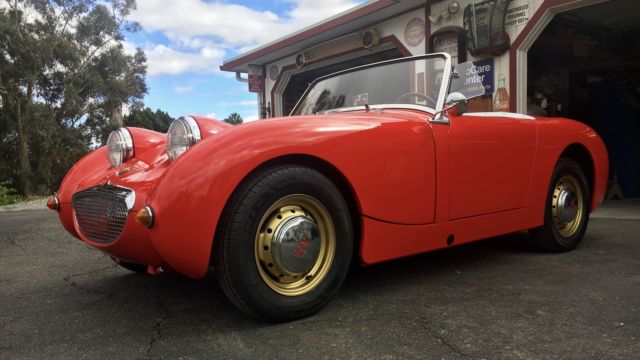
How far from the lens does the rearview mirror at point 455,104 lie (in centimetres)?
284

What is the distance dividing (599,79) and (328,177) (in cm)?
894

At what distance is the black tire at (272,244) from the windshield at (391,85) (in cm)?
109

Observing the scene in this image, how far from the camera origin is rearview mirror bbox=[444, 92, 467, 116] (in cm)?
284

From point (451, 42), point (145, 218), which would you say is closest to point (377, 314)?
point (145, 218)

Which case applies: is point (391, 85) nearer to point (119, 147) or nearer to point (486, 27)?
point (119, 147)

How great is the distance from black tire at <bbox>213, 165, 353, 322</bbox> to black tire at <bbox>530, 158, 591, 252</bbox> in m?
1.88

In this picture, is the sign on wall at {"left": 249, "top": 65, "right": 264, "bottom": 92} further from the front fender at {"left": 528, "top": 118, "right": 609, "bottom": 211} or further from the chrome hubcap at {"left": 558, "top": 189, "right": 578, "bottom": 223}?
the chrome hubcap at {"left": 558, "top": 189, "right": 578, "bottom": 223}

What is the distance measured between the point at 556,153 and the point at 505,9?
395cm

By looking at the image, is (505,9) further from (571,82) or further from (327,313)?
(327,313)

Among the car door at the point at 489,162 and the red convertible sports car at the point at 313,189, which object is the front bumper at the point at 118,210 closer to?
the red convertible sports car at the point at 313,189

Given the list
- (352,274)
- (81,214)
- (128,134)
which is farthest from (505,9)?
(81,214)

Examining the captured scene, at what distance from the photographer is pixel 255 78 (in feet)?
41.8

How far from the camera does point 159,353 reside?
1.87 m

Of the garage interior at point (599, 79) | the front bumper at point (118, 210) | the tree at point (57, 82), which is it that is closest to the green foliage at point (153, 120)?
the tree at point (57, 82)
